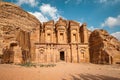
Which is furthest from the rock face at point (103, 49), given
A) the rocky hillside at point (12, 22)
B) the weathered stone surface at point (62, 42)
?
the rocky hillside at point (12, 22)

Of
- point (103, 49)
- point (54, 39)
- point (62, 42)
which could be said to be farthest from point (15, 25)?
point (103, 49)

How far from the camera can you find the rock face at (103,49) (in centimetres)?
2690

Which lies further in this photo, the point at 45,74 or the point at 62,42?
the point at 62,42

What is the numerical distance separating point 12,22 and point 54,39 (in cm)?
1214

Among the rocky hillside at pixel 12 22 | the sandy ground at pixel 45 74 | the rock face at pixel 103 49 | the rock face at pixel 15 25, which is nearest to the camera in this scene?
the sandy ground at pixel 45 74

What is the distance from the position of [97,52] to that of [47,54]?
12004 millimetres

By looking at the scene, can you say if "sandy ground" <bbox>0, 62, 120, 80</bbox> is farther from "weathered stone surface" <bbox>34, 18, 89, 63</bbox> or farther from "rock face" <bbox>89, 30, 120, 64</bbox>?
"weathered stone surface" <bbox>34, 18, 89, 63</bbox>

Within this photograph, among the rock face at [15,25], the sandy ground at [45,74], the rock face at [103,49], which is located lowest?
the sandy ground at [45,74]

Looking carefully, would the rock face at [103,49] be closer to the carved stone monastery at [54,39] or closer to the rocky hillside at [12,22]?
the carved stone monastery at [54,39]

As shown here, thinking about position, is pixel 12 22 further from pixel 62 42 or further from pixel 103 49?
pixel 103 49

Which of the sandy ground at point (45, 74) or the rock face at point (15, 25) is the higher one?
the rock face at point (15, 25)

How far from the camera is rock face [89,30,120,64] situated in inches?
1059

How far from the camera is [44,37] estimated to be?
120 ft

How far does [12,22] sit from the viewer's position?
110 ft
